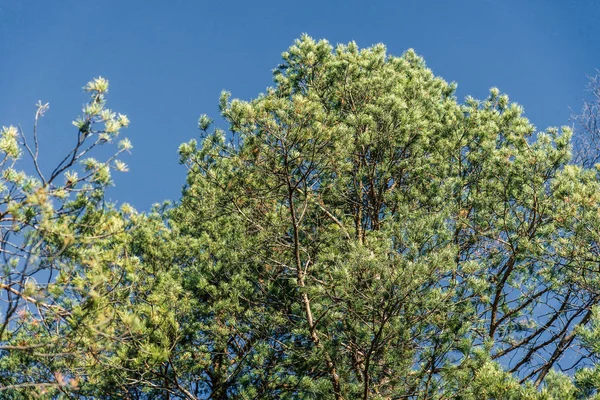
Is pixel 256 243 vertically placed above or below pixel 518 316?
above

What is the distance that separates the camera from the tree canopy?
195 inches

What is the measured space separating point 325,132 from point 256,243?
7.14ft

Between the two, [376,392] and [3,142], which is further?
[376,392]

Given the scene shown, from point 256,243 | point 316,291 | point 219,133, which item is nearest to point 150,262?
point 256,243

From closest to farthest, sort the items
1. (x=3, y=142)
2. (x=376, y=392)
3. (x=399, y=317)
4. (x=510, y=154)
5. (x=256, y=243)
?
(x=3, y=142) < (x=399, y=317) < (x=376, y=392) < (x=510, y=154) < (x=256, y=243)

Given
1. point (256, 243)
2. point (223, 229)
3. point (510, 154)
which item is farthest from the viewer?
point (223, 229)

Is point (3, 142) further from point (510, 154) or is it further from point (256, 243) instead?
point (510, 154)

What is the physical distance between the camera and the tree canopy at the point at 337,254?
4.95 metres

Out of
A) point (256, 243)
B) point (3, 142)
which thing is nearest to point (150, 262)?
point (256, 243)

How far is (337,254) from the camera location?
7.39 m

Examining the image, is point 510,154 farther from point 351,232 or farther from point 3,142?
point 3,142

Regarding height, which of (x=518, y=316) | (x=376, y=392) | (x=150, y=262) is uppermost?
(x=150, y=262)

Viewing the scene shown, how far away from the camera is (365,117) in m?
7.51

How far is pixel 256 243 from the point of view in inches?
311
